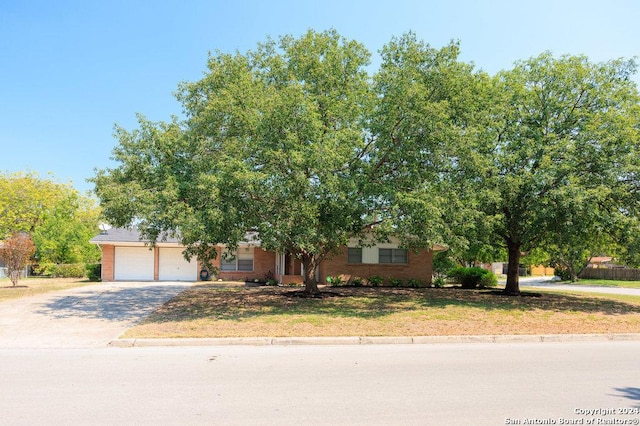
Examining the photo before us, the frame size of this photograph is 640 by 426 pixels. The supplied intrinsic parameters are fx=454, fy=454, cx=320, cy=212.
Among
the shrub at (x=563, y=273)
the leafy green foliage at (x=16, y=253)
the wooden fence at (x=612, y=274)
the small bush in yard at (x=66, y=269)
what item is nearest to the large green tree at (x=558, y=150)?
the leafy green foliage at (x=16, y=253)

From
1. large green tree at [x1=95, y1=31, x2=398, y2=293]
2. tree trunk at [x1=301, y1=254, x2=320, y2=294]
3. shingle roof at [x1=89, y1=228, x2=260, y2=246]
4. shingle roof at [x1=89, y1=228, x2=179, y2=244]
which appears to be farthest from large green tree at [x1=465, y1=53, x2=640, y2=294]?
shingle roof at [x1=89, y1=228, x2=179, y2=244]

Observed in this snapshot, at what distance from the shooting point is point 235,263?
28.2m

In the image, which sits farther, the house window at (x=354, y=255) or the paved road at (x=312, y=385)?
the house window at (x=354, y=255)

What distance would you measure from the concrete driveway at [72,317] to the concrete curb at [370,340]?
4.38 ft

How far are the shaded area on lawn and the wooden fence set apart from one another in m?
31.3

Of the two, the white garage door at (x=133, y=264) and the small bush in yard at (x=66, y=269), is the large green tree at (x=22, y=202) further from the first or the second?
the white garage door at (x=133, y=264)

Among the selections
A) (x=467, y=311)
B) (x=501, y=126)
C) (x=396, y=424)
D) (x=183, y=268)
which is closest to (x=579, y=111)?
(x=501, y=126)

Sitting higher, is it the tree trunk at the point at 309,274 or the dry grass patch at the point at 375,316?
the tree trunk at the point at 309,274

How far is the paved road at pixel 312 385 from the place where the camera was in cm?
532

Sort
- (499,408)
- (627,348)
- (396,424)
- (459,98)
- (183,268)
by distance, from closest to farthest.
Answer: (396,424) → (499,408) → (627,348) → (459,98) → (183,268)

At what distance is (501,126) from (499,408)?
13.9 meters

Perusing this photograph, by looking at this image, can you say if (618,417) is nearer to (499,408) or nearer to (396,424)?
(499,408)

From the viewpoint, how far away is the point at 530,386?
6.65 metres

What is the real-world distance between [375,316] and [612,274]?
42.4 metres
